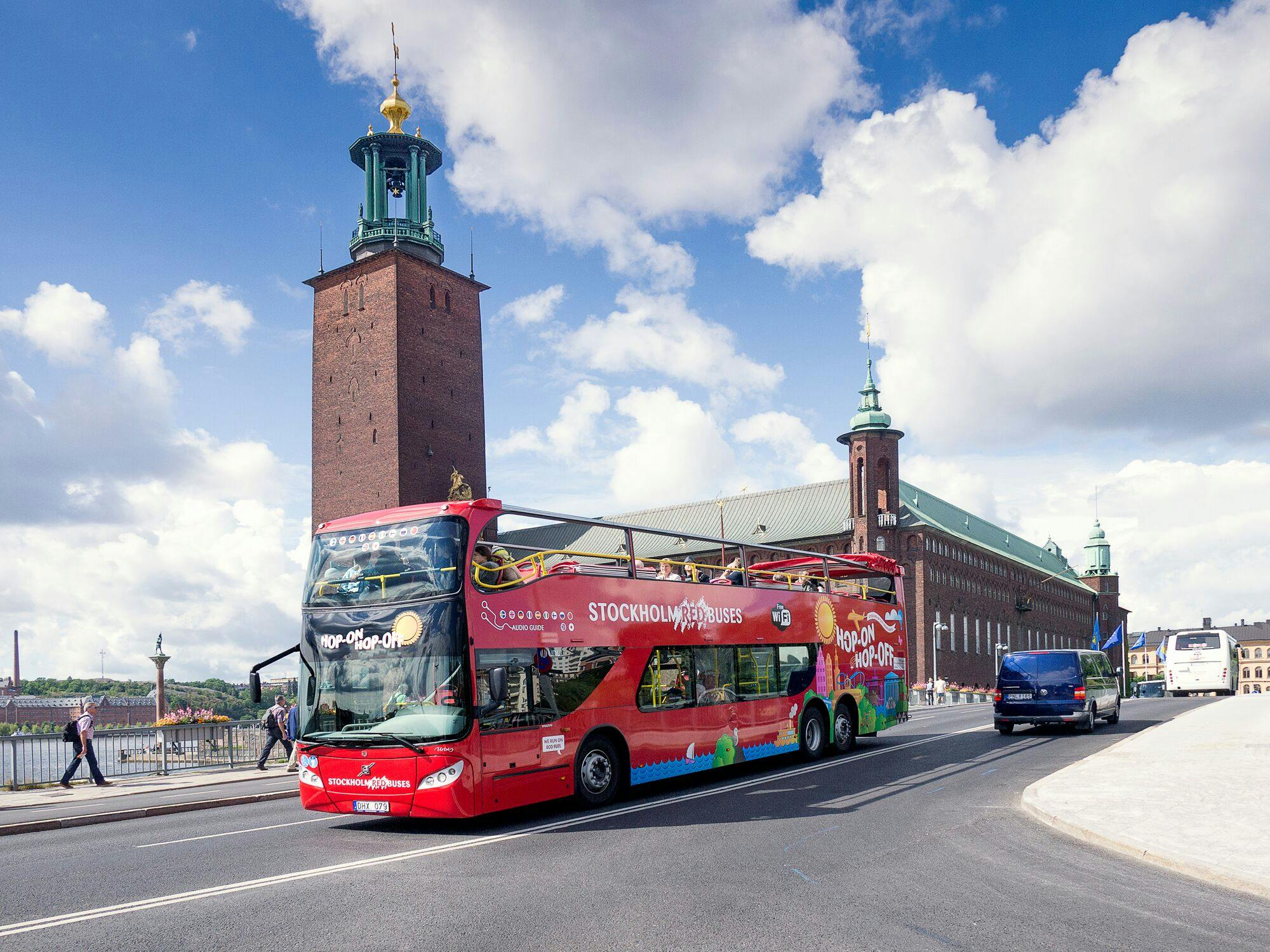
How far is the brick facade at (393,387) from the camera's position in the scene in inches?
2386

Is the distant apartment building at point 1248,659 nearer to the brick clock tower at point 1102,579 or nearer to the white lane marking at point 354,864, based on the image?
the brick clock tower at point 1102,579

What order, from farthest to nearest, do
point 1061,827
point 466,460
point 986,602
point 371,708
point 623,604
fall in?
point 986,602, point 466,460, point 623,604, point 371,708, point 1061,827

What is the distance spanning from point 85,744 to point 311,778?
9.55m

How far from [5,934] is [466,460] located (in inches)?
2282

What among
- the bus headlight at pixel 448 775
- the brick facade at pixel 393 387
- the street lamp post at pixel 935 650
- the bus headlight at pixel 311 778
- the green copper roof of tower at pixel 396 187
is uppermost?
the green copper roof of tower at pixel 396 187

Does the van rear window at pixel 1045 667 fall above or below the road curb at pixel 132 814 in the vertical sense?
above

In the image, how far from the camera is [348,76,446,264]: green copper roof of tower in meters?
62.6

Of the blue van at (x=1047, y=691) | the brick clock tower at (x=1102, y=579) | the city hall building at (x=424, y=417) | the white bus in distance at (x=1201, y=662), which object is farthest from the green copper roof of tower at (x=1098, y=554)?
the blue van at (x=1047, y=691)

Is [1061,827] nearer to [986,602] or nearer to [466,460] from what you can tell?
[466,460]

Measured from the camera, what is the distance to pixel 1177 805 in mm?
10891

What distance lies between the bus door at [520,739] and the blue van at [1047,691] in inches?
497

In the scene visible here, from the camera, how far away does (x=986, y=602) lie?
8462 centimetres

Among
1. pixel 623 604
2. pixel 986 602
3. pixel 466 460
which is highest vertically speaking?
pixel 466 460

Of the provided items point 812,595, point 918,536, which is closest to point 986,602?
point 918,536
